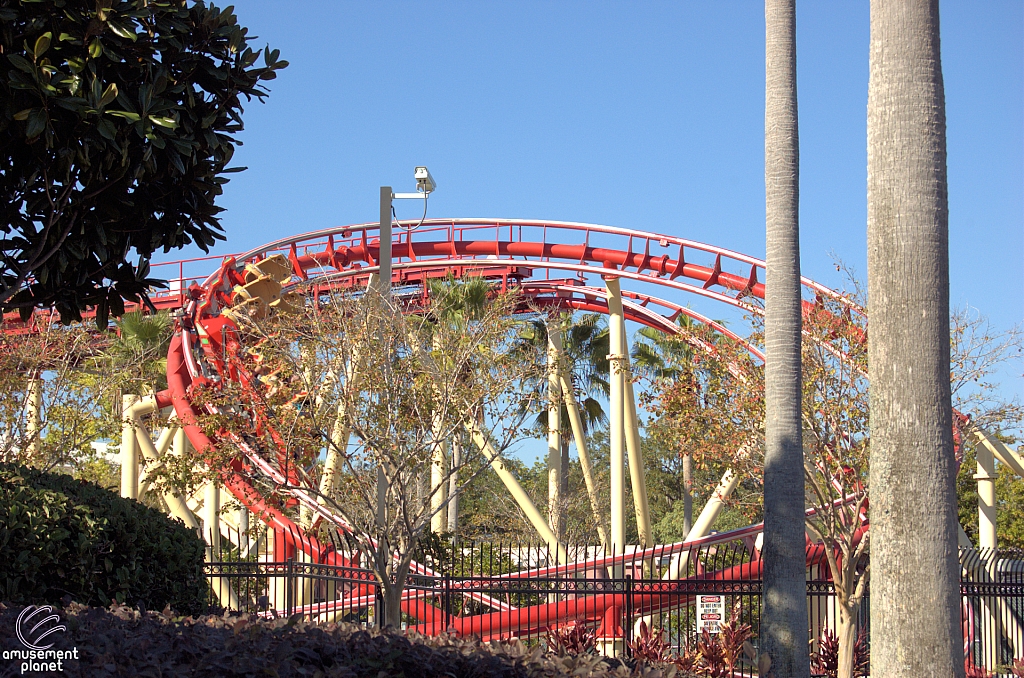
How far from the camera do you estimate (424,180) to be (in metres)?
13.9

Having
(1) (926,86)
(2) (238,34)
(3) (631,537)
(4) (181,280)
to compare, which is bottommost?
(3) (631,537)

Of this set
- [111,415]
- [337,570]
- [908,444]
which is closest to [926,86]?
[908,444]

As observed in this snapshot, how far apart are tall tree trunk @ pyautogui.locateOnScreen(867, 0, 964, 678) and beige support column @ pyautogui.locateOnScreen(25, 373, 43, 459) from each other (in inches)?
637

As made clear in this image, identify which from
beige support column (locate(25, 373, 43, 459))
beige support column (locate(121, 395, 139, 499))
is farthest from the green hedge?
beige support column (locate(121, 395, 139, 499))

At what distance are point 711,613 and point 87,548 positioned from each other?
6.90m

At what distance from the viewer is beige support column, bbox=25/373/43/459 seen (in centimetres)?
1753

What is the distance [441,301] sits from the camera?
16.5 meters

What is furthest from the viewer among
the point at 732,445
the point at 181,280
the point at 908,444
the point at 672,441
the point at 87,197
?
the point at 181,280

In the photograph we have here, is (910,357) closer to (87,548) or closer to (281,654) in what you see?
(281,654)

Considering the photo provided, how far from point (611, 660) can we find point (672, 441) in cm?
947

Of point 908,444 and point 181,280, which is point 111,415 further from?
point 908,444

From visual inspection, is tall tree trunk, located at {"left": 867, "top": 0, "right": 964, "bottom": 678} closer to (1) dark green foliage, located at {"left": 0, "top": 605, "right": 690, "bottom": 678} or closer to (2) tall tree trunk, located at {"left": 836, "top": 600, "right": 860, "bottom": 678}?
(1) dark green foliage, located at {"left": 0, "top": 605, "right": 690, "bottom": 678}

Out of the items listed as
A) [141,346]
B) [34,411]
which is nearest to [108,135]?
[34,411]

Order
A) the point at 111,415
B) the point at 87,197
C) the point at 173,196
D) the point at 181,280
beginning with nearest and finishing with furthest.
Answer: the point at 87,197
the point at 173,196
the point at 111,415
the point at 181,280
